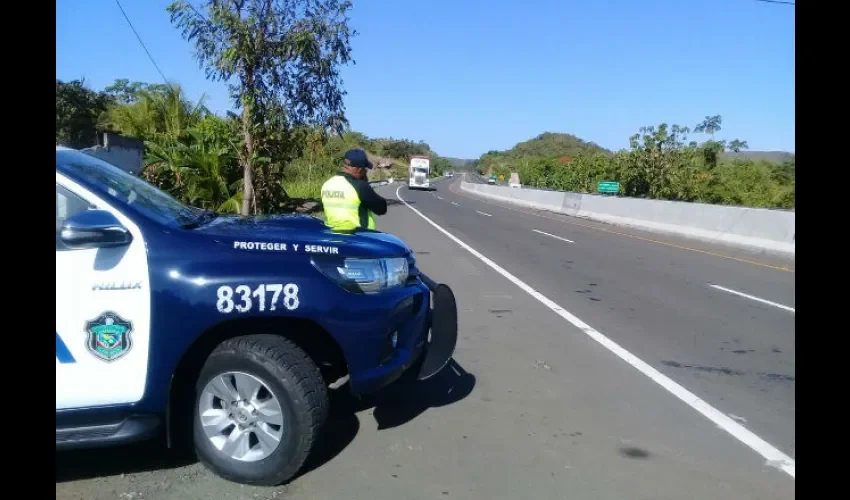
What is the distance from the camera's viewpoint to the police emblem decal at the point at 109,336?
12.5 ft

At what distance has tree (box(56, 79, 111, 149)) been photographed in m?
25.1

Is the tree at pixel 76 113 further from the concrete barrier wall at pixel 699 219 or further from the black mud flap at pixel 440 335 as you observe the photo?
the black mud flap at pixel 440 335

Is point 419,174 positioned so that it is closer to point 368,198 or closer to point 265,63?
point 265,63

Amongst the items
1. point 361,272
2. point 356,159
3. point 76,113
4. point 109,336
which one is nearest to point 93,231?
point 109,336

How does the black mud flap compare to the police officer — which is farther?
the police officer

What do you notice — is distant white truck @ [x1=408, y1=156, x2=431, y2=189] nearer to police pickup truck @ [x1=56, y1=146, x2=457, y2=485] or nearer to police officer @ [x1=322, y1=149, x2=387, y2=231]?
police officer @ [x1=322, y1=149, x2=387, y2=231]

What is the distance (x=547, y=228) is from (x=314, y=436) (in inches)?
809

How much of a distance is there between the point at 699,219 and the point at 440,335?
17761 mm

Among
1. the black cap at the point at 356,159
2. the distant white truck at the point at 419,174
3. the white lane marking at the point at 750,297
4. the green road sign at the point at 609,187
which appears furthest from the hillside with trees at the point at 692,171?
the distant white truck at the point at 419,174

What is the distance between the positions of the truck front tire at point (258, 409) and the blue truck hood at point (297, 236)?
0.59 meters

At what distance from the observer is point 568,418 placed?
540 cm

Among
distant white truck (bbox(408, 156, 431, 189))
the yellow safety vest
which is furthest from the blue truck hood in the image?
distant white truck (bbox(408, 156, 431, 189))

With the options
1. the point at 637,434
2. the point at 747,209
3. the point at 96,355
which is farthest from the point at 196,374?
the point at 747,209

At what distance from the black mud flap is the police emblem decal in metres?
1.97
